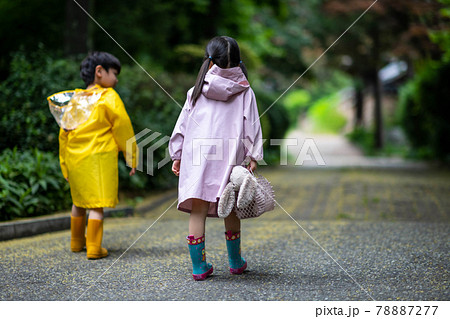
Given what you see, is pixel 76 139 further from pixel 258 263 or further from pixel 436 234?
pixel 436 234

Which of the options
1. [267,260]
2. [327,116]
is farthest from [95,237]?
[327,116]

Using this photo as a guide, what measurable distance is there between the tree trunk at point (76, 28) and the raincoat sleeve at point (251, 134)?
549 centimetres

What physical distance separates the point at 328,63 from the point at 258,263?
21904 millimetres

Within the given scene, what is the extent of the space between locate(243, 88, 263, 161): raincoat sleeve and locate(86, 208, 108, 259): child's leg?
4.68 feet

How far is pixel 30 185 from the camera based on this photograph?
5367mm

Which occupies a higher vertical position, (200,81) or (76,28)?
(76,28)

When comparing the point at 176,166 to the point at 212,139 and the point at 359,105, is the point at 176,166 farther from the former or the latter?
the point at 359,105

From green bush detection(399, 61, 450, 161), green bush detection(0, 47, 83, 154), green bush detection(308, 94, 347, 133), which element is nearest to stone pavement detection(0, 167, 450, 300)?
green bush detection(0, 47, 83, 154)

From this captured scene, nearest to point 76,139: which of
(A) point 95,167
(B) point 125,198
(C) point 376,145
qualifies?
(A) point 95,167

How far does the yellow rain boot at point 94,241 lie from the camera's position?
3910 millimetres

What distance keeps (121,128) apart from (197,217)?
3.82 feet

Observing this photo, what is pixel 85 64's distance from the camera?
13.7ft

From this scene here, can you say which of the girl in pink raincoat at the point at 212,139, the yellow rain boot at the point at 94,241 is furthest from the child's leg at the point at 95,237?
the girl in pink raincoat at the point at 212,139

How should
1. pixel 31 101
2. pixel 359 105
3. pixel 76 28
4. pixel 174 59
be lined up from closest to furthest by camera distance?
pixel 31 101 → pixel 76 28 → pixel 174 59 → pixel 359 105
